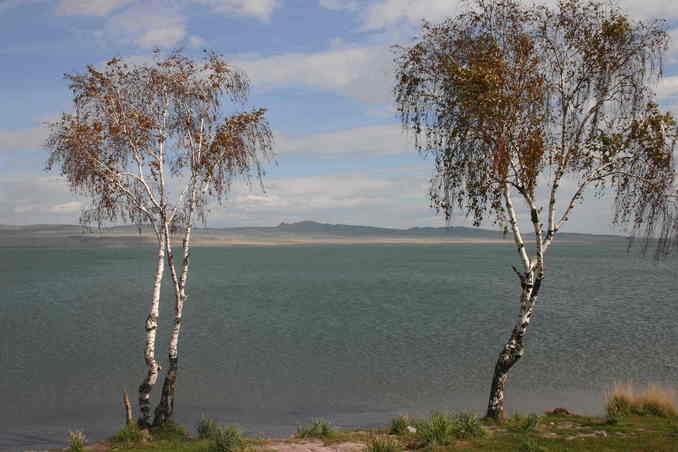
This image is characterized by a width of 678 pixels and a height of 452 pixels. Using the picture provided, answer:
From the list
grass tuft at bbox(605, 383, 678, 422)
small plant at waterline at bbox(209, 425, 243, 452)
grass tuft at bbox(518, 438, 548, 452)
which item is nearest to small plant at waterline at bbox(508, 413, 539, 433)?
grass tuft at bbox(518, 438, 548, 452)

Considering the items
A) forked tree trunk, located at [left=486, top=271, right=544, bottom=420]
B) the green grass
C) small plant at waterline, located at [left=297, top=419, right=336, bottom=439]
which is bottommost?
the green grass

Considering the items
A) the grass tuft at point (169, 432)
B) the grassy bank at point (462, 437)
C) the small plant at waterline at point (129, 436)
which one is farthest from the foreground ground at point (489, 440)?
the grass tuft at point (169, 432)

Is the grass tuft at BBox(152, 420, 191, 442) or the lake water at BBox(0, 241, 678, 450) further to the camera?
the lake water at BBox(0, 241, 678, 450)

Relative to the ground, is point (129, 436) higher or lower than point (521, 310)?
lower

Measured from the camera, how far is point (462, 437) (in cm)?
1614

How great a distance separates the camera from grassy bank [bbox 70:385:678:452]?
49.2 ft

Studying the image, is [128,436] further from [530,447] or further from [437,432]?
[530,447]

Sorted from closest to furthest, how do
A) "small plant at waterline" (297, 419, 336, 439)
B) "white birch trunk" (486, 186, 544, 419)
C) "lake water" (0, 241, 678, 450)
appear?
"small plant at waterline" (297, 419, 336, 439) < "white birch trunk" (486, 186, 544, 419) < "lake water" (0, 241, 678, 450)

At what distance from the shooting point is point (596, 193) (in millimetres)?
19969

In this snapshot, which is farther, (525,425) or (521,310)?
(521,310)

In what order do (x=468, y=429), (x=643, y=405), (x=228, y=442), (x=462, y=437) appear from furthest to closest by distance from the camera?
1. (x=643, y=405)
2. (x=468, y=429)
3. (x=462, y=437)
4. (x=228, y=442)

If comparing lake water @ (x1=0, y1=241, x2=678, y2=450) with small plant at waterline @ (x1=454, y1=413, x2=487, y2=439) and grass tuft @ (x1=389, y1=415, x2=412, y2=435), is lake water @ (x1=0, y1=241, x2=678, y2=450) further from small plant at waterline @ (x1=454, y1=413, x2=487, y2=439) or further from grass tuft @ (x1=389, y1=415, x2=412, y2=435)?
small plant at waterline @ (x1=454, y1=413, x2=487, y2=439)

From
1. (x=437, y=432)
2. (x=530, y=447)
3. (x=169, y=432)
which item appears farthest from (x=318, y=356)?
(x=530, y=447)

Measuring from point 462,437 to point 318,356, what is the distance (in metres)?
22.8
